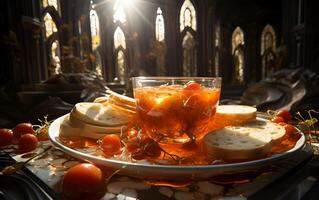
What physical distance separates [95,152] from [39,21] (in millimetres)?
5263

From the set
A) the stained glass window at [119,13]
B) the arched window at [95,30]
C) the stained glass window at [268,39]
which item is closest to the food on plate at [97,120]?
the arched window at [95,30]

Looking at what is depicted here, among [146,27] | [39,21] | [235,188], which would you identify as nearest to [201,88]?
[235,188]

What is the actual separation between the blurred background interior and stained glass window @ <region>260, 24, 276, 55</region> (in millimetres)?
40

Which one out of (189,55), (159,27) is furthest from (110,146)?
(189,55)

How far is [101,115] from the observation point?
1220 millimetres

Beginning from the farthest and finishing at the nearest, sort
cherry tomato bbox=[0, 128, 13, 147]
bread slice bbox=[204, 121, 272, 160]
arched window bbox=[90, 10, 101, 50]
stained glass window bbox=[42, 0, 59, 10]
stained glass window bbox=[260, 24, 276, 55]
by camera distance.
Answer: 1. stained glass window bbox=[260, 24, 276, 55]
2. arched window bbox=[90, 10, 101, 50]
3. stained glass window bbox=[42, 0, 59, 10]
4. cherry tomato bbox=[0, 128, 13, 147]
5. bread slice bbox=[204, 121, 272, 160]

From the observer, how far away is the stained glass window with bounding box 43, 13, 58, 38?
649 cm

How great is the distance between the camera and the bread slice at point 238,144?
0.83 meters

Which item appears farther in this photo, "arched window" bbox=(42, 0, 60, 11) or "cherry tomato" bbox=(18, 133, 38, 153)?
"arched window" bbox=(42, 0, 60, 11)

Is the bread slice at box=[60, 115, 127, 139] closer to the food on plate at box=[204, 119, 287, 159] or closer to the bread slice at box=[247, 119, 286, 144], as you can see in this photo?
the food on plate at box=[204, 119, 287, 159]

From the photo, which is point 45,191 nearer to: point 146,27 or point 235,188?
point 235,188

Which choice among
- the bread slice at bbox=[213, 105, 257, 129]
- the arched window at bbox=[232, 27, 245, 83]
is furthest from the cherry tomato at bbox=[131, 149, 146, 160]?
the arched window at bbox=[232, 27, 245, 83]

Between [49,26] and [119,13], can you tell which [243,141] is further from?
[119,13]

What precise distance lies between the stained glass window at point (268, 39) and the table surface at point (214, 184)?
1124cm
